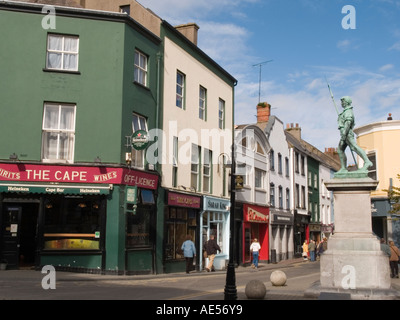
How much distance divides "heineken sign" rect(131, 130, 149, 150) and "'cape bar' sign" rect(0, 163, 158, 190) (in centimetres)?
107

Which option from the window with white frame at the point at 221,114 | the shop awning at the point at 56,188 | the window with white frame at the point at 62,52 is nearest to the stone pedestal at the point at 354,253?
the shop awning at the point at 56,188

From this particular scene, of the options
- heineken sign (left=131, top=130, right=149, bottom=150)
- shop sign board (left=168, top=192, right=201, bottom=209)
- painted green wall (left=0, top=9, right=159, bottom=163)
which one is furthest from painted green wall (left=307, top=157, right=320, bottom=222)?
painted green wall (left=0, top=9, right=159, bottom=163)

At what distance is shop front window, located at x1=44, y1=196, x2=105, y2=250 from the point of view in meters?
18.9

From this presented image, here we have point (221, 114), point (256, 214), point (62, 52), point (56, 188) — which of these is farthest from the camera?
point (256, 214)

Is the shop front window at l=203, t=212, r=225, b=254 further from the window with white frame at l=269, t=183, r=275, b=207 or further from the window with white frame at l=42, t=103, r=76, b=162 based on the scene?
the window with white frame at l=42, t=103, r=76, b=162

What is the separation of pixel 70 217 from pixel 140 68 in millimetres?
7532

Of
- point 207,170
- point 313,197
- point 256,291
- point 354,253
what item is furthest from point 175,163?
point 313,197

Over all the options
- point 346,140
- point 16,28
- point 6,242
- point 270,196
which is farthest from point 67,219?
point 270,196

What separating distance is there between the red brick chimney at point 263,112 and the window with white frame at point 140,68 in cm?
1924

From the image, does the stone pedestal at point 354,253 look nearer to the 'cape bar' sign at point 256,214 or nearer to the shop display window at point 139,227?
the shop display window at point 139,227

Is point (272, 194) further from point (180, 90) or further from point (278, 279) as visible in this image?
point (278, 279)

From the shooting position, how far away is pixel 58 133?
19.4m

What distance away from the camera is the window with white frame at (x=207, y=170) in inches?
1080

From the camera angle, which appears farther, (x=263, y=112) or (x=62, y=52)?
(x=263, y=112)
